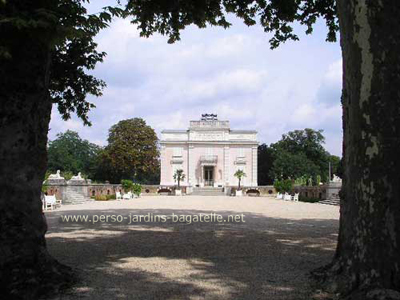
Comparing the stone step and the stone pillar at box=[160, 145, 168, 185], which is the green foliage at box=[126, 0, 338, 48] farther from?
the stone pillar at box=[160, 145, 168, 185]

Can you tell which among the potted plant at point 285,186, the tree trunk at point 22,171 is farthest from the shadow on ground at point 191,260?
the potted plant at point 285,186

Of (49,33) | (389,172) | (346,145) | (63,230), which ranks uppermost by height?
(49,33)

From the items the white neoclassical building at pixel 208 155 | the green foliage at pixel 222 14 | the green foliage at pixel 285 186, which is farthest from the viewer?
the white neoclassical building at pixel 208 155

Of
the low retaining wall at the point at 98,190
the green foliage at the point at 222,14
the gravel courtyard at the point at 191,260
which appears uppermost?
the green foliage at the point at 222,14

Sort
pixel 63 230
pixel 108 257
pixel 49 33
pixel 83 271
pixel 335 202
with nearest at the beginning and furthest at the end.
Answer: pixel 49 33
pixel 83 271
pixel 108 257
pixel 63 230
pixel 335 202

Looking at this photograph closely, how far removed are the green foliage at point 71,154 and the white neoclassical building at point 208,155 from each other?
12405mm

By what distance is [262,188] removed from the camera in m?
54.0

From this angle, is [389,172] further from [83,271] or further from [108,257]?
[108,257]

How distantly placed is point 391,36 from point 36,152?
4.36 meters

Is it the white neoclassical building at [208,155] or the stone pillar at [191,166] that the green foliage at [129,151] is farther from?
the stone pillar at [191,166]

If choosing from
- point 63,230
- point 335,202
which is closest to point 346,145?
point 63,230

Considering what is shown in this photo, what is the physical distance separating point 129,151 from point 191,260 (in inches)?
1950

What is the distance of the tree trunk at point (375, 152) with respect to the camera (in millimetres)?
4535

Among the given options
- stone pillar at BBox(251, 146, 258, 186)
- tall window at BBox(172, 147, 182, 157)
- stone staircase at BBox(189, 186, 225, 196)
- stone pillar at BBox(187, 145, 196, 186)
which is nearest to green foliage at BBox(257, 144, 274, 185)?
stone pillar at BBox(251, 146, 258, 186)
